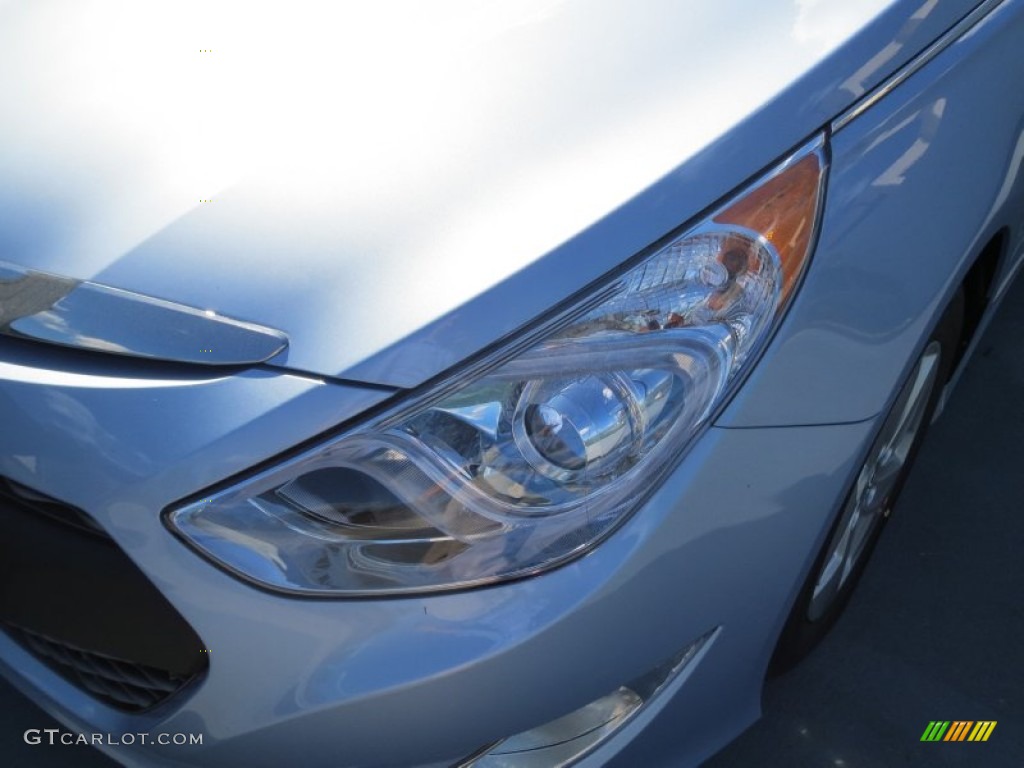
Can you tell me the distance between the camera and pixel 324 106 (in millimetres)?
1446

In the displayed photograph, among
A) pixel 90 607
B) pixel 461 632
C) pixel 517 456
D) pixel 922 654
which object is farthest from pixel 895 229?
pixel 90 607

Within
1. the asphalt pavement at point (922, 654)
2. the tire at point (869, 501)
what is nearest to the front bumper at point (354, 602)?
the tire at point (869, 501)

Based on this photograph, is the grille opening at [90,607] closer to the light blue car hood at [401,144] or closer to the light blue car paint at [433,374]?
the light blue car paint at [433,374]

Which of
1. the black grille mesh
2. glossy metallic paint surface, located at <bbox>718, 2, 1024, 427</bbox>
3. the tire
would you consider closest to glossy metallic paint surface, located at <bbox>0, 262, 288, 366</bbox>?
the black grille mesh

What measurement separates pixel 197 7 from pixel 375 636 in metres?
0.94

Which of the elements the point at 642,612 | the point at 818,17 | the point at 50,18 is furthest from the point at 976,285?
the point at 50,18

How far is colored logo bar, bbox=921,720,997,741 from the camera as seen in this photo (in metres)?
1.94

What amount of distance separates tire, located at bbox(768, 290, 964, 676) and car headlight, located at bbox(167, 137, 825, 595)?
1.34 ft

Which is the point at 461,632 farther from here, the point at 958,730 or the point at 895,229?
the point at 958,730

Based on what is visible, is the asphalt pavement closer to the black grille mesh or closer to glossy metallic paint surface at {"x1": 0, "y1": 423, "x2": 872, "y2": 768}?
the black grille mesh

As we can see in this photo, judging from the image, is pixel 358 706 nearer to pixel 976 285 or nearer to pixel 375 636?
pixel 375 636

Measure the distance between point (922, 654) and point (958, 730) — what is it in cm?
16

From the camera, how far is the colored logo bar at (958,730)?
76.5 inches

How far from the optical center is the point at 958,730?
6.40ft
